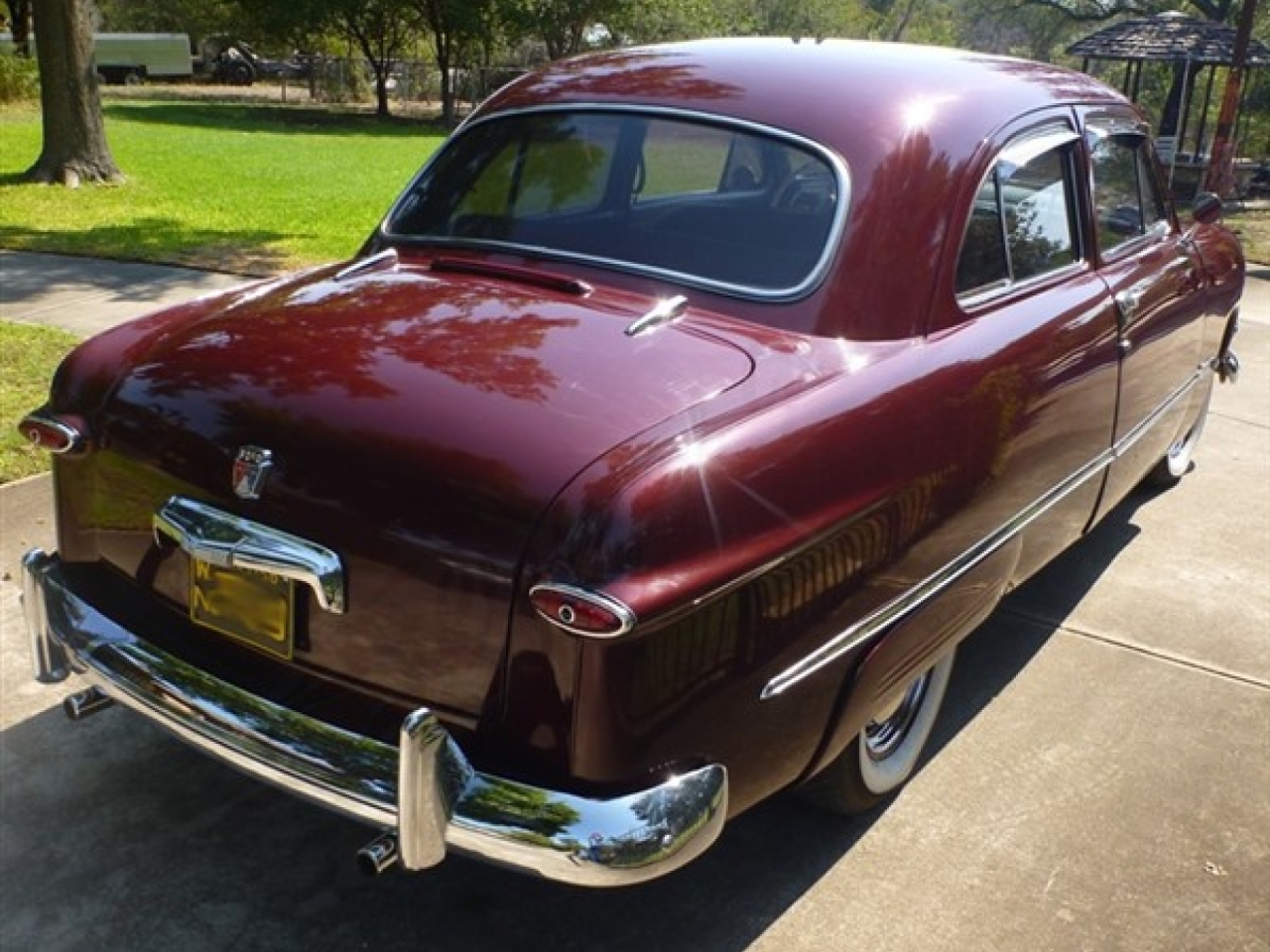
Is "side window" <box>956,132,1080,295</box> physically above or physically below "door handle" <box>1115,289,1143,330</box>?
above

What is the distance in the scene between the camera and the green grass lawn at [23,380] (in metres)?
4.99

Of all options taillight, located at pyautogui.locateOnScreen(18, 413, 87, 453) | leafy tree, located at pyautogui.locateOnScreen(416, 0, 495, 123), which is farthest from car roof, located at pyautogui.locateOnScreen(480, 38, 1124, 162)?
leafy tree, located at pyautogui.locateOnScreen(416, 0, 495, 123)

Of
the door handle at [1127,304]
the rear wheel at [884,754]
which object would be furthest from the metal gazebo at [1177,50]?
the rear wheel at [884,754]

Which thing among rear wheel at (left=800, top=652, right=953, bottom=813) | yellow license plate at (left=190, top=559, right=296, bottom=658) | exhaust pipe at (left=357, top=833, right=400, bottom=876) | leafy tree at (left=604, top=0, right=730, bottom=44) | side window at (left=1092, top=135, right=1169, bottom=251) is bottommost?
rear wheel at (left=800, top=652, right=953, bottom=813)

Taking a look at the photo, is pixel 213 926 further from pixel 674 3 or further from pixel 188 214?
pixel 674 3

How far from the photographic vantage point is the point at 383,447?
7.59 ft

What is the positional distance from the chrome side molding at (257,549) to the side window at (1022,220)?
1725mm

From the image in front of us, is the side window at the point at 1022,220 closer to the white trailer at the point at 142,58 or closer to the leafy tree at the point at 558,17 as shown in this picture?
the leafy tree at the point at 558,17

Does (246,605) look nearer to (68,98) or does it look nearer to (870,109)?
(870,109)

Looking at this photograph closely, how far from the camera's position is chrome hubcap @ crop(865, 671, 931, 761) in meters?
3.22

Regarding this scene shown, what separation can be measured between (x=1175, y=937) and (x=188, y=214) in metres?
10.6

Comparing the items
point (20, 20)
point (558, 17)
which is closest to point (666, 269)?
point (558, 17)

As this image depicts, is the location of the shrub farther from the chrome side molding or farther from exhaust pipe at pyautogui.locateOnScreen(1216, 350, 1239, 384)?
the chrome side molding

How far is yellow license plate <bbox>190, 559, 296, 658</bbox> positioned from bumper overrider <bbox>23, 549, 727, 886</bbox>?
0.11 m
